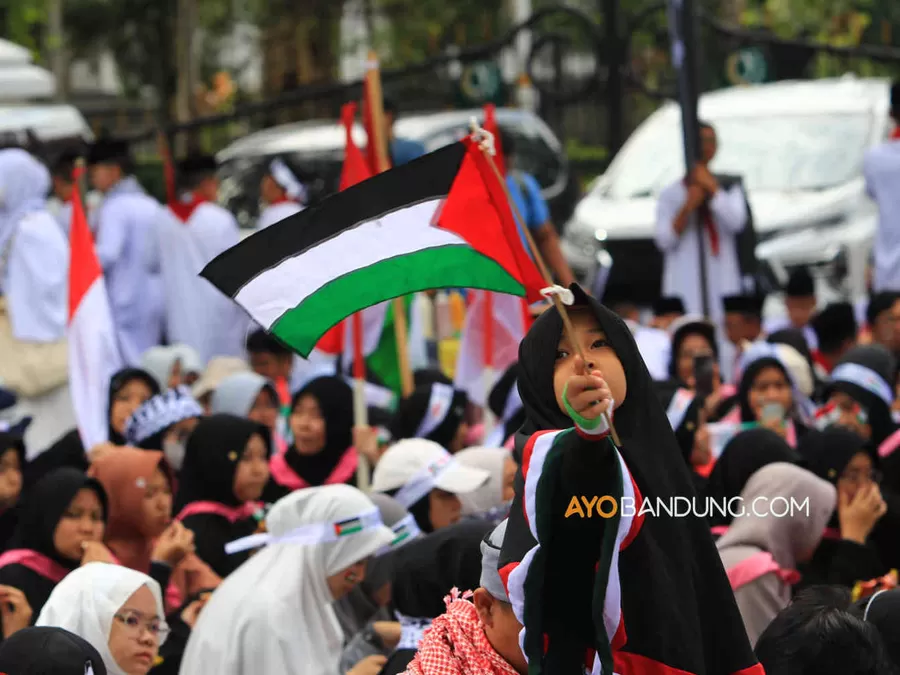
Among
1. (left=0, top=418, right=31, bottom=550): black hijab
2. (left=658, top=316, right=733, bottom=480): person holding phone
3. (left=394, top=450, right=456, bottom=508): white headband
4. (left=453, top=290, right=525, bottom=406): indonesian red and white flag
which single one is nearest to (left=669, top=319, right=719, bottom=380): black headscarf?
(left=658, top=316, right=733, bottom=480): person holding phone

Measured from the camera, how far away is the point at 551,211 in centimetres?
1539

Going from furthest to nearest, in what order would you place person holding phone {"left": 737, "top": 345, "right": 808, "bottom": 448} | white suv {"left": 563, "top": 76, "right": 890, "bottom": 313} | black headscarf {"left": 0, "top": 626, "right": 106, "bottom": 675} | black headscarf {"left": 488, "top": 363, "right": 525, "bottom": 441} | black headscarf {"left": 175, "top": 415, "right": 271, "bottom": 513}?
white suv {"left": 563, "top": 76, "right": 890, "bottom": 313} → black headscarf {"left": 488, "top": 363, "right": 525, "bottom": 441} → person holding phone {"left": 737, "top": 345, "right": 808, "bottom": 448} → black headscarf {"left": 175, "top": 415, "right": 271, "bottom": 513} → black headscarf {"left": 0, "top": 626, "right": 106, "bottom": 675}

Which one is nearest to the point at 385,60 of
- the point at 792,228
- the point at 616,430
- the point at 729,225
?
the point at 792,228

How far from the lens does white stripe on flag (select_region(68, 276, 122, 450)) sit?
7879 millimetres

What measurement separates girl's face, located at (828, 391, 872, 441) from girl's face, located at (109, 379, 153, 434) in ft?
9.54

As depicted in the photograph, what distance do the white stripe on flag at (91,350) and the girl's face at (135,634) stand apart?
296cm

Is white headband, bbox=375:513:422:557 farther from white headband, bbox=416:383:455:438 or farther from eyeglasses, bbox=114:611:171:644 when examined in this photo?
white headband, bbox=416:383:455:438

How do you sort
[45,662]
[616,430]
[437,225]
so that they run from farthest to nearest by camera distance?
[437,225] → [45,662] → [616,430]

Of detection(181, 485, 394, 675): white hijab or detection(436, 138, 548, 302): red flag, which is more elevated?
detection(436, 138, 548, 302): red flag

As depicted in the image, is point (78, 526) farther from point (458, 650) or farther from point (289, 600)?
point (458, 650)

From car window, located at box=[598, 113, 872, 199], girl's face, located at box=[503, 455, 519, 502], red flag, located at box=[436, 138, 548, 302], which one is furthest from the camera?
car window, located at box=[598, 113, 872, 199]

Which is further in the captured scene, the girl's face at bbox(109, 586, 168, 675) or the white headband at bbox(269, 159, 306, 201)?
the white headband at bbox(269, 159, 306, 201)

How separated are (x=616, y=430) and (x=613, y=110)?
11341 millimetres

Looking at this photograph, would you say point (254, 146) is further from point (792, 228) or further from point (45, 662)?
point (45, 662)
